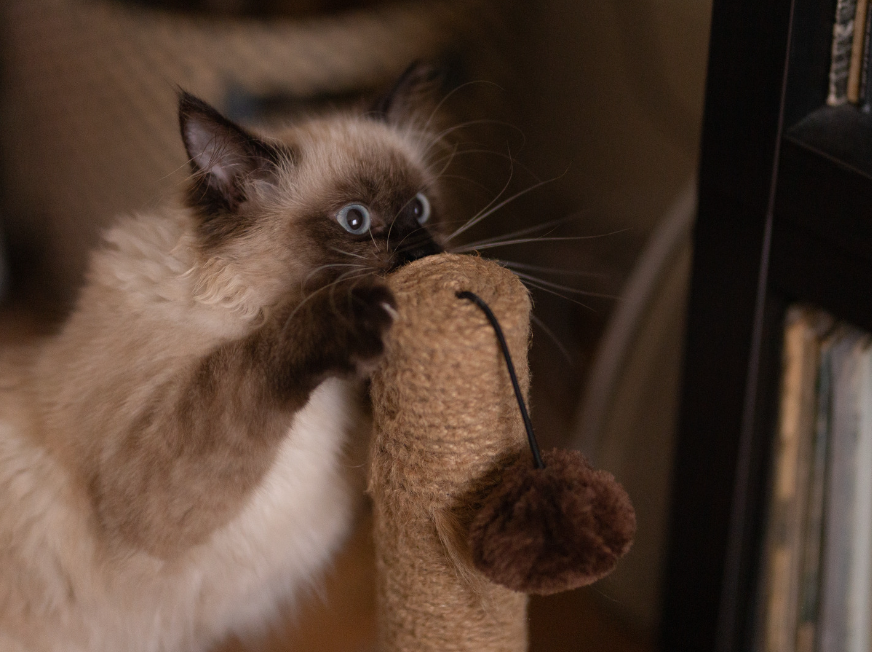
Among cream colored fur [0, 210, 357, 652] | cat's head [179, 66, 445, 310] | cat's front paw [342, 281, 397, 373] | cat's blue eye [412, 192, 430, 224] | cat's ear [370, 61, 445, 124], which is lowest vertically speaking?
cream colored fur [0, 210, 357, 652]

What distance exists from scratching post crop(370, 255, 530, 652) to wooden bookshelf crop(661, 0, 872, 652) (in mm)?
407

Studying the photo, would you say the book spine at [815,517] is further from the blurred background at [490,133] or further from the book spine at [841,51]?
the blurred background at [490,133]

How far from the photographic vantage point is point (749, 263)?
95 cm

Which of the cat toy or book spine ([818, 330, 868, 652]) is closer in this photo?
the cat toy

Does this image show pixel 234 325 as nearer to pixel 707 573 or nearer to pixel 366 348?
pixel 366 348

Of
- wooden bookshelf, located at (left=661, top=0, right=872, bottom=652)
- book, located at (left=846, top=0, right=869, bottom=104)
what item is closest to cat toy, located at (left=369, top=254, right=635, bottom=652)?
wooden bookshelf, located at (left=661, top=0, right=872, bottom=652)

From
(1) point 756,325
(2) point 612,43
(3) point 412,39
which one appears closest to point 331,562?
(1) point 756,325

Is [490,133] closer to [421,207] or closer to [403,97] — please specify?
[403,97]

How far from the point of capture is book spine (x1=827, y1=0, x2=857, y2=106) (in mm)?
824

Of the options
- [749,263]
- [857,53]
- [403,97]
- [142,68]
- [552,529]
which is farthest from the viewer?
[142,68]

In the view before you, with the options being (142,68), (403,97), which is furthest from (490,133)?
(142,68)

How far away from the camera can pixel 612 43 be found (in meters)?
1.81

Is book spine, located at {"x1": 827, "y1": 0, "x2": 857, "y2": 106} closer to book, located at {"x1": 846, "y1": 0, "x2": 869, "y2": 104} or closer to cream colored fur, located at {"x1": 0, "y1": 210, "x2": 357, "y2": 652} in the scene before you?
book, located at {"x1": 846, "y1": 0, "x2": 869, "y2": 104}

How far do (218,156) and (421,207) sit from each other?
308 mm
